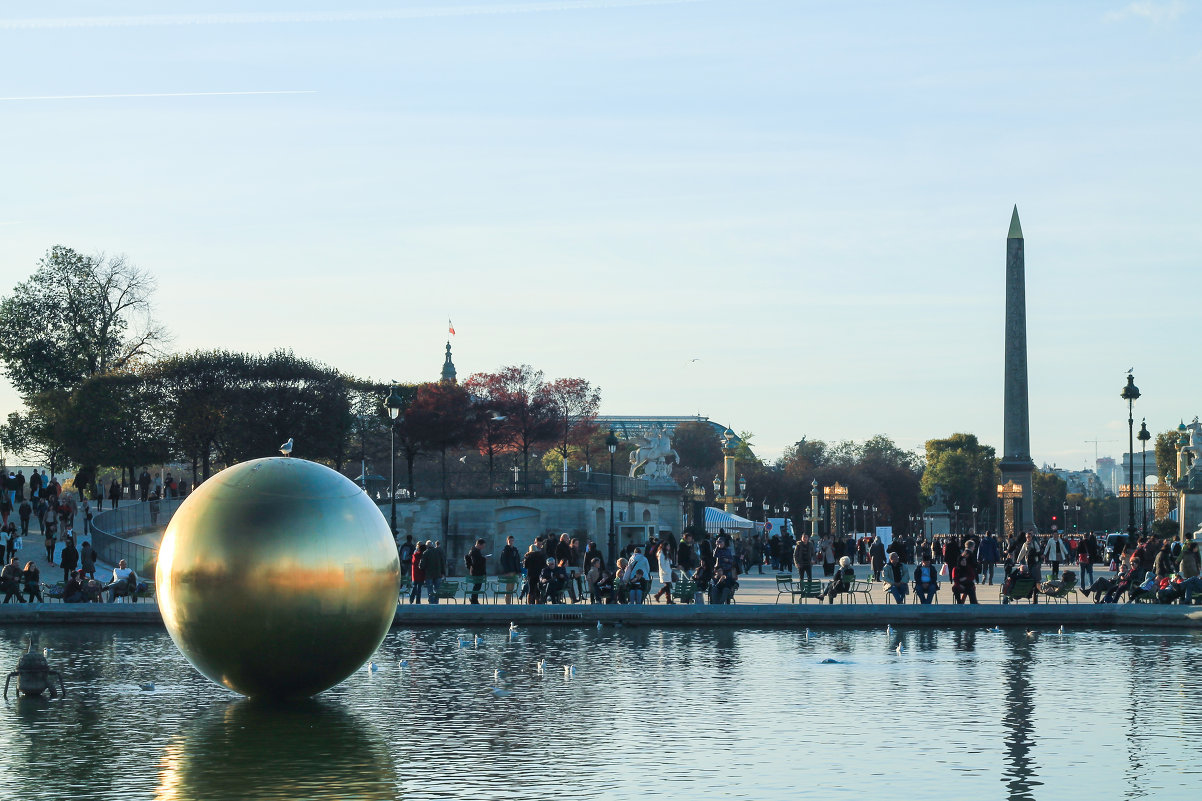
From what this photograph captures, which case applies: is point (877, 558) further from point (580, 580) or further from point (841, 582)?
point (580, 580)

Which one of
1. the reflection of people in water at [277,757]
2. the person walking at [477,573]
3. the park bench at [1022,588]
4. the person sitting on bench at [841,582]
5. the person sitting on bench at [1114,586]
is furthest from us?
the person walking at [477,573]

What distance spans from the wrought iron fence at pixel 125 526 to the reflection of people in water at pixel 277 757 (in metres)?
28.8

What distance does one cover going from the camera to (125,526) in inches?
1981

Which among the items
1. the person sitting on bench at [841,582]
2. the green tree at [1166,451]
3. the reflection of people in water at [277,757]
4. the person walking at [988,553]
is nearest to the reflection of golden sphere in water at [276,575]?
the reflection of people in water at [277,757]

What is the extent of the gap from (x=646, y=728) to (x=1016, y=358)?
153ft

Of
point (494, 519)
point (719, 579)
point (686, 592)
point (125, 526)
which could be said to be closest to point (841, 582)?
point (719, 579)

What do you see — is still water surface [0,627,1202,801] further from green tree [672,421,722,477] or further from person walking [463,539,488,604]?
green tree [672,421,722,477]

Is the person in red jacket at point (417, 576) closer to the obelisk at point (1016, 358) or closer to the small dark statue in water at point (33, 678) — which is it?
the small dark statue in water at point (33, 678)

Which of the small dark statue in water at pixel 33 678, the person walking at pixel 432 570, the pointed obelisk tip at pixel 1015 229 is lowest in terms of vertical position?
the small dark statue in water at pixel 33 678

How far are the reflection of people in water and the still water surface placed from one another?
37 millimetres

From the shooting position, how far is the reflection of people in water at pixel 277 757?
1145 cm

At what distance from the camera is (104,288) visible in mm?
69562

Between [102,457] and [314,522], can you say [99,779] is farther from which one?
[102,457]

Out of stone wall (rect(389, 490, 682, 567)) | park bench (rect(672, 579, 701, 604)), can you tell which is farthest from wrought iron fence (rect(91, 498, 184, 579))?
park bench (rect(672, 579, 701, 604))
